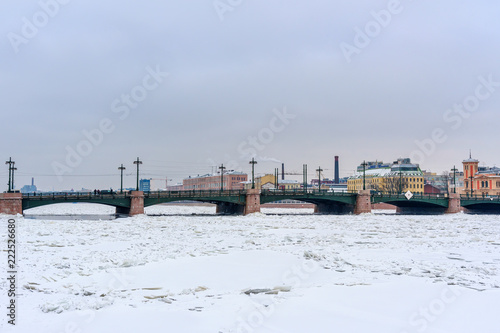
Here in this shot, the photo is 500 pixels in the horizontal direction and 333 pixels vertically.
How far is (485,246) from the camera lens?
85.2 ft

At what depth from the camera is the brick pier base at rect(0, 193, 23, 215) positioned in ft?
165

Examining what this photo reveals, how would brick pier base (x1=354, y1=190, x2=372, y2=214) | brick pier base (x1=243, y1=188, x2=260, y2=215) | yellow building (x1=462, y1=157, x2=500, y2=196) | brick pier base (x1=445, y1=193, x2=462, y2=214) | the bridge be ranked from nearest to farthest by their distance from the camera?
1. the bridge
2. brick pier base (x1=243, y1=188, x2=260, y2=215)
3. brick pier base (x1=354, y1=190, x2=372, y2=214)
4. brick pier base (x1=445, y1=193, x2=462, y2=214)
5. yellow building (x1=462, y1=157, x2=500, y2=196)

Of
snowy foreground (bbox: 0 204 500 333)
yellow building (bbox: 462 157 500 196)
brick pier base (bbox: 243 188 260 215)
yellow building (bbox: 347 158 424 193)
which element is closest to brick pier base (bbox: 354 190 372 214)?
brick pier base (bbox: 243 188 260 215)

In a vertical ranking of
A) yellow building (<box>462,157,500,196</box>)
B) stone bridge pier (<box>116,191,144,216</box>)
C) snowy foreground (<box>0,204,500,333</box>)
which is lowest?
snowy foreground (<box>0,204,500,333</box>)

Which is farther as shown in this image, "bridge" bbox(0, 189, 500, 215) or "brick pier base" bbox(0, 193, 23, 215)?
"bridge" bbox(0, 189, 500, 215)

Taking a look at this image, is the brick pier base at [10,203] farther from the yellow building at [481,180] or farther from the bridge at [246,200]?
the yellow building at [481,180]

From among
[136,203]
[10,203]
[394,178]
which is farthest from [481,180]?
[10,203]

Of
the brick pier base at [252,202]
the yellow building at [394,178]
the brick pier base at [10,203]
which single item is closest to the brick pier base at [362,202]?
the brick pier base at [252,202]

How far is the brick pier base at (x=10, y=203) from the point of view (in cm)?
5016

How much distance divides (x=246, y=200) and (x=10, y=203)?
88.6 feet

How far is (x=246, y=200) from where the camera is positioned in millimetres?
61125

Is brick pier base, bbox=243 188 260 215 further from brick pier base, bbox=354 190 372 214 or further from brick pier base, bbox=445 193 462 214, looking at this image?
brick pier base, bbox=445 193 462 214

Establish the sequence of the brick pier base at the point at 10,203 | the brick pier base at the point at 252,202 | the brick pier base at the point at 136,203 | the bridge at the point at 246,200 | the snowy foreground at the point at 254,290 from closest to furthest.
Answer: the snowy foreground at the point at 254,290
the brick pier base at the point at 10,203
the bridge at the point at 246,200
the brick pier base at the point at 136,203
the brick pier base at the point at 252,202

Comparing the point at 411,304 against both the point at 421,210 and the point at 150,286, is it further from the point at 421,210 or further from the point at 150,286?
the point at 421,210
